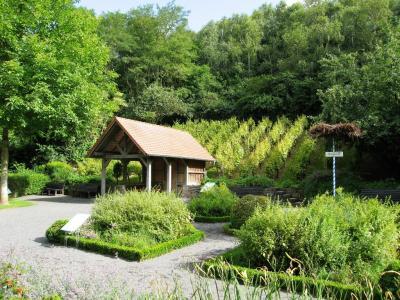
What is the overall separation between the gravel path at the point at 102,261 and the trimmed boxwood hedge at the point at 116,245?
168 millimetres

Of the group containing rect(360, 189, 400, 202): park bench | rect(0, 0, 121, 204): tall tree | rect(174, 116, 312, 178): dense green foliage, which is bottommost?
rect(360, 189, 400, 202): park bench

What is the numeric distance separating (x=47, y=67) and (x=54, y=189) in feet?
35.3

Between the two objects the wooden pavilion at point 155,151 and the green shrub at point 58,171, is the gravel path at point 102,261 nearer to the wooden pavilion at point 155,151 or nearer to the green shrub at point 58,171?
the wooden pavilion at point 155,151

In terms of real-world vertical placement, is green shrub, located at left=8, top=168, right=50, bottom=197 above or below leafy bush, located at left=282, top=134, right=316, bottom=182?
below

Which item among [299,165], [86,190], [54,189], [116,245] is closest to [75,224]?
[116,245]

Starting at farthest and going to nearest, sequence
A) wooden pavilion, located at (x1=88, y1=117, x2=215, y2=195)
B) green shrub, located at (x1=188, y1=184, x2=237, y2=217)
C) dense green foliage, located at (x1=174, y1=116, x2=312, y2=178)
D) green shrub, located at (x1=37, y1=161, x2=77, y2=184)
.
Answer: green shrub, located at (x1=37, y1=161, x2=77, y2=184) → dense green foliage, located at (x1=174, y1=116, x2=312, y2=178) → wooden pavilion, located at (x1=88, y1=117, x2=215, y2=195) → green shrub, located at (x1=188, y1=184, x2=237, y2=217)

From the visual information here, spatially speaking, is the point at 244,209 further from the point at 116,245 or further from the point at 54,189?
the point at 54,189

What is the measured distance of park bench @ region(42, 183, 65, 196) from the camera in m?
24.9

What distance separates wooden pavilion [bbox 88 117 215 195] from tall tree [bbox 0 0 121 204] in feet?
5.44

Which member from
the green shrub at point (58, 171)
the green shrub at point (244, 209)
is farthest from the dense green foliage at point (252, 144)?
the green shrub at point (58, 171)

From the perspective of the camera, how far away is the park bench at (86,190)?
22722 millimetres

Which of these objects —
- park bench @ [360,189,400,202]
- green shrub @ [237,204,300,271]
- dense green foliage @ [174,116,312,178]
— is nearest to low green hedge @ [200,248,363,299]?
green shrub @ [237,204,300,271]

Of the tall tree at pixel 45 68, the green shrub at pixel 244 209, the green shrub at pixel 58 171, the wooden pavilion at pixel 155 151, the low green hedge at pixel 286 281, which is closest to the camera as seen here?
the low green hedge at pixel 286 281

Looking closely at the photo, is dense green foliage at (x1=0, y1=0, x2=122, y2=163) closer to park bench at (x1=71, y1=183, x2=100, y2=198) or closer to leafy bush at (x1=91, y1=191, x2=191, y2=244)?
park bench at (x1=71, y1=183, x2=100, y2=198)
